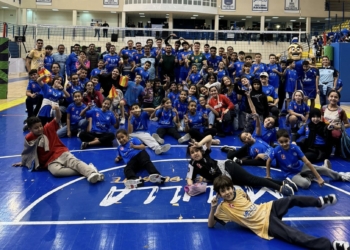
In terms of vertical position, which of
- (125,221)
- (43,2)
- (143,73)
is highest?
(43,2)

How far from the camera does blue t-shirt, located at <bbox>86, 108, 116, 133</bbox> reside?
333 inches

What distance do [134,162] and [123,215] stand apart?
1724 mm

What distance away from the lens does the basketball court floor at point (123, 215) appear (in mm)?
3975

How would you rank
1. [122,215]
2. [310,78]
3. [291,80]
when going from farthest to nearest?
1. [310,78]
2. [291,80]
3. [122,215]

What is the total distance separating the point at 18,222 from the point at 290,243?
124 inches

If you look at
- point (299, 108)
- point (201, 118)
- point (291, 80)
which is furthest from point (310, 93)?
point (201, 118)

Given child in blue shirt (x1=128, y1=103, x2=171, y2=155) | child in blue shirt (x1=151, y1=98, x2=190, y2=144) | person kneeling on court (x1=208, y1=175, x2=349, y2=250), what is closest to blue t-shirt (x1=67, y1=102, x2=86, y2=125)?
child in blue shirt (x1=128, y1=103, x2=171, y2=155)

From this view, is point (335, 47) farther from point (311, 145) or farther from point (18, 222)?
point (18, 222)

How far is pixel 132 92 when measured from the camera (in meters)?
11.0

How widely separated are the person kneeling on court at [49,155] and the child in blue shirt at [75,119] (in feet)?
7.89

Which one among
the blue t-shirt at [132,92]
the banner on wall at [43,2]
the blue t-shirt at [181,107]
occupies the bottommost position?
the blue t-shirt at [181,107]

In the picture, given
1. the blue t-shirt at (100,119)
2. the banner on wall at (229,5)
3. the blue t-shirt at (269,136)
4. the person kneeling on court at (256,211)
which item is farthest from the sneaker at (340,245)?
the banner on wall at (229,5)

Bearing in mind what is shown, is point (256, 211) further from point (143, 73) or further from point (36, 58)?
point (36, 58)

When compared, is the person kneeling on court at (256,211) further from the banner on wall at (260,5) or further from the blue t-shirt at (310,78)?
the banner on wall at (260,5)
